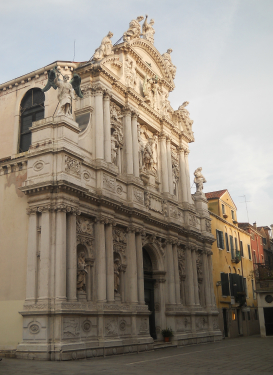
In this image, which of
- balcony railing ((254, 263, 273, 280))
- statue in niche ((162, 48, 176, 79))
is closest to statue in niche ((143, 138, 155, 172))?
statue in niche ((162, 48, 176, 79))

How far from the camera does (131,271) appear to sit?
21656 millimetres

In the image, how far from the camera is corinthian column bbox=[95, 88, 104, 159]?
21266 millimetres

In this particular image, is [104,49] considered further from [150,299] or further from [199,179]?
[150,299]

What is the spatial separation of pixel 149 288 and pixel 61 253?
29.7 feet

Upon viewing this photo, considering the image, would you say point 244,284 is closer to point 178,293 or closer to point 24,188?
point 178,293

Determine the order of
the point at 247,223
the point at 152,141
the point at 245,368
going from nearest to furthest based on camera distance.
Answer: the point at 245,368
the point at 152,141
the point at 247,223

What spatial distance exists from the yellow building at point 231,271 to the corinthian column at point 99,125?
53.4 feet

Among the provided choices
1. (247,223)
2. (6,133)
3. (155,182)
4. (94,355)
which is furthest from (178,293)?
(247,223)

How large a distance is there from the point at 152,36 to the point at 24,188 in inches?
648

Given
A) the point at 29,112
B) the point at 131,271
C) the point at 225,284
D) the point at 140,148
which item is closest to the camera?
the point at 131,271

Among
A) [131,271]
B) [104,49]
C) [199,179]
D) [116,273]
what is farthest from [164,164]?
[116,273]

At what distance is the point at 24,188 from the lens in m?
18.0

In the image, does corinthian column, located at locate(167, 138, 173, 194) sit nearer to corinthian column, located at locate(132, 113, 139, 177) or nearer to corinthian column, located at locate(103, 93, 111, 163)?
corinthian column, located at locate(132, 113, 139, 177)

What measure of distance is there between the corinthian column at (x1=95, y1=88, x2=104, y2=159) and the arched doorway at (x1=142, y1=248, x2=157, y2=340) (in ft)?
22.1
